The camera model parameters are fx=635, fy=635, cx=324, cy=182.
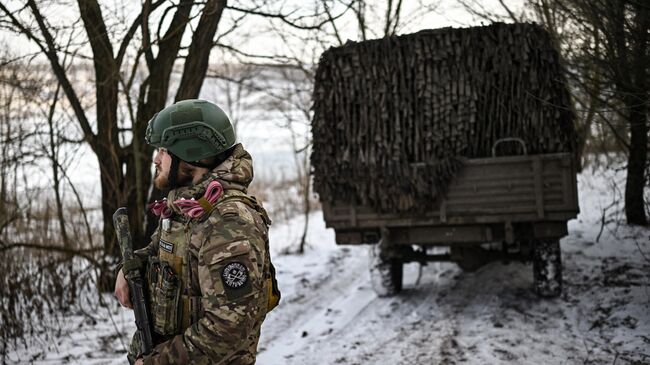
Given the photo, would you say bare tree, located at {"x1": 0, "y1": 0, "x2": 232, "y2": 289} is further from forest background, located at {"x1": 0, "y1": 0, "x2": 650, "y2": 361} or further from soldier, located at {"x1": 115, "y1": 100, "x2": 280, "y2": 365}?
soldier, located at {"x1": 115, "y1": 100, "x2": 280, "y2": 365}

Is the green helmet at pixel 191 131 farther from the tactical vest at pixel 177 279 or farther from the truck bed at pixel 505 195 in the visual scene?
the truck bed at pixel 505 195

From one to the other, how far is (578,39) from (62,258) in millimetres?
6400

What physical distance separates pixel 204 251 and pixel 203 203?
0.19 meters

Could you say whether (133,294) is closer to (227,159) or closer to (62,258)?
(227,159)

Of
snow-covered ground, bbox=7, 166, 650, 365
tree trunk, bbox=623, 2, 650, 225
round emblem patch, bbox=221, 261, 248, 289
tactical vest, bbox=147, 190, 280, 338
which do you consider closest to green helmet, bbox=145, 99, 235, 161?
tactical vest, bbox=147, 190, 280, 338

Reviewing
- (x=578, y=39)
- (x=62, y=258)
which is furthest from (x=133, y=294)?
(x=578, y=39)

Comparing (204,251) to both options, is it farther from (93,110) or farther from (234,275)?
(93,110)

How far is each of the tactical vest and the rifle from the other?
37 mm

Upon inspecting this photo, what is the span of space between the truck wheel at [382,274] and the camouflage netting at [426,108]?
2.94ft

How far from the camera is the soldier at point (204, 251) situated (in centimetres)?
221

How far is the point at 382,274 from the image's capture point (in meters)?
7.38

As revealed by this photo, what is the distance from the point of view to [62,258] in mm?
6793

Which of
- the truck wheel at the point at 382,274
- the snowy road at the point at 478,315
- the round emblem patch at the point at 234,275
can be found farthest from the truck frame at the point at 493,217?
the round emblem patch at the point at 234,275

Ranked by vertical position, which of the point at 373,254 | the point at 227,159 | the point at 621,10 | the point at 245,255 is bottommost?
the point at 373,254
